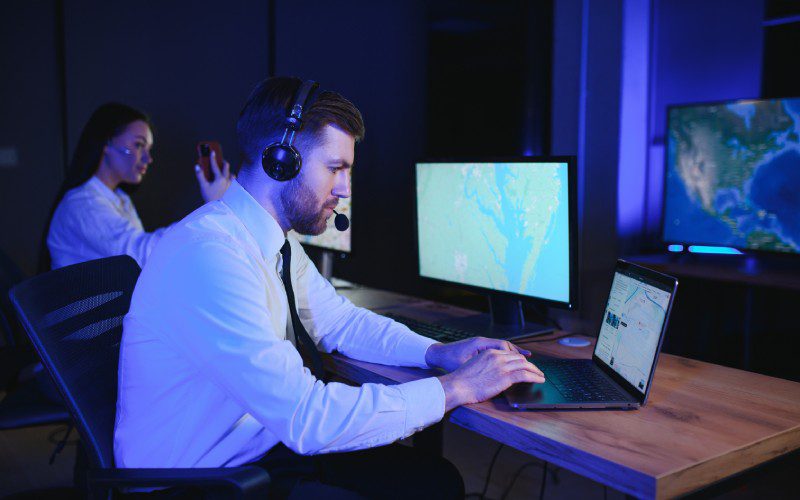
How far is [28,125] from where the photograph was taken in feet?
9.98

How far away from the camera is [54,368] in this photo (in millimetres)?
1170

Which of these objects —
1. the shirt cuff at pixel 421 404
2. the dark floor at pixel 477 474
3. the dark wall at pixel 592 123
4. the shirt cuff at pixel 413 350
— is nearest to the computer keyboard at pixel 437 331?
the shirt cuff at pixel 413 350

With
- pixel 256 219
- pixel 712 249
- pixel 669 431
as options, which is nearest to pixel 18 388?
pixel 256 219

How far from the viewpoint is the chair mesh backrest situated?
1.19 m

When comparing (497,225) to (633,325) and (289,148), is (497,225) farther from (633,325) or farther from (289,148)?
(289,148)

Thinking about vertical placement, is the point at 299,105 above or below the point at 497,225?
above

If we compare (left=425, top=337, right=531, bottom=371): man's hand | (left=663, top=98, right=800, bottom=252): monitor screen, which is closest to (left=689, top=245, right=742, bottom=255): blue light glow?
(left=663, top=98, right=800, bottom=252): monitor screen

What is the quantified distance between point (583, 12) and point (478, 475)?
2462 mm

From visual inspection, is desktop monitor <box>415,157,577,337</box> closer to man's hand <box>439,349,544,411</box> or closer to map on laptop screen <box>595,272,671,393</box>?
map on laptop screen <box>595,272,671,393</box>

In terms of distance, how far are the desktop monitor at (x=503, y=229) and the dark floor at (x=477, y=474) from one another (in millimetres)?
919

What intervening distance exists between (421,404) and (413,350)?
0.36m

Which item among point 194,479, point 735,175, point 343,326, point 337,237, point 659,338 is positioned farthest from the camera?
point 735,175

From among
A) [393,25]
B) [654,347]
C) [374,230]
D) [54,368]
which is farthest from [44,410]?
[393,25]

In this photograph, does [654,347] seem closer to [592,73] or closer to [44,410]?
[44,410]
